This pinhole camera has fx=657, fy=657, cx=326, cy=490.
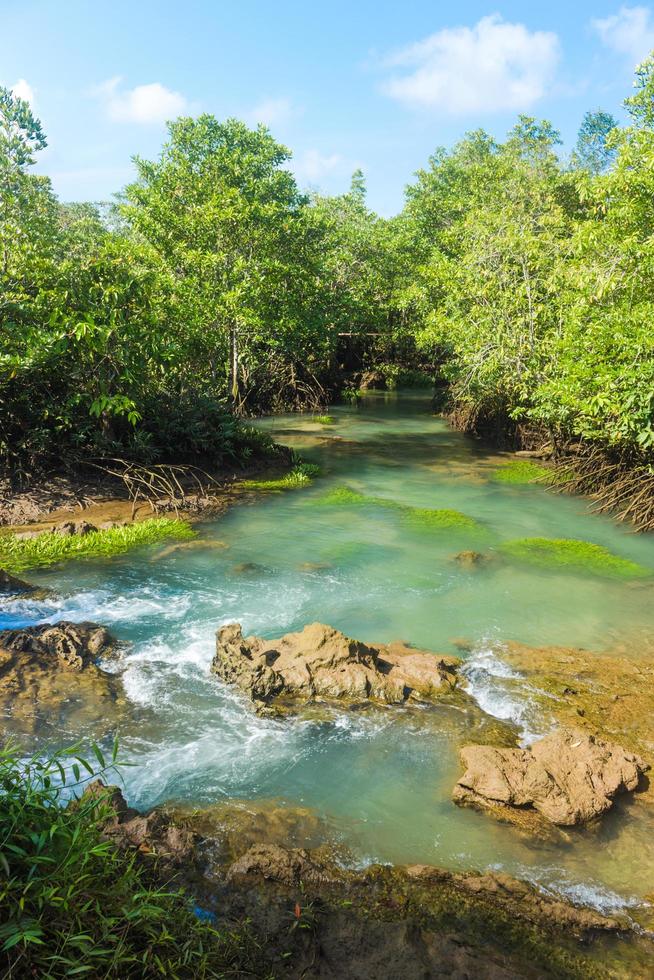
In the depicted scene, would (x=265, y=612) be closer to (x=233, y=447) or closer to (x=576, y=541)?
(x=576, y=541)

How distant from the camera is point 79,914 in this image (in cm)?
322

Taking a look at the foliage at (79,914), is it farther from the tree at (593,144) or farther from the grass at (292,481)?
the tree at (593,144)

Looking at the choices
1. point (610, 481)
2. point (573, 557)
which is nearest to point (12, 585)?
point (573, 557)

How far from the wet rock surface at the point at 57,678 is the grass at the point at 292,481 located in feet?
27.0

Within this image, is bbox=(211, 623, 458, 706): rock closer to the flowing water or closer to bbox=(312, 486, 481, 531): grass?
the flowing water

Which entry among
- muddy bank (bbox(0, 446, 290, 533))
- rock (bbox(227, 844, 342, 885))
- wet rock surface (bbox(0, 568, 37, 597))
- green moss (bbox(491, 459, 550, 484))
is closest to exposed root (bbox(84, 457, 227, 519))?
muddy bank (bbox(0, 446, 290, 533))

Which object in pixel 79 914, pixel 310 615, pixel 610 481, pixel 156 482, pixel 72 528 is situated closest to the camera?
pixel 79 914

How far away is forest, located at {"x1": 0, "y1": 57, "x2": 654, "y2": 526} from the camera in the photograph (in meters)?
12.0

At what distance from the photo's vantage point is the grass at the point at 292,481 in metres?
15.9

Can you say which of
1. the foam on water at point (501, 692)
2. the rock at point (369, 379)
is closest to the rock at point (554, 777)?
the foam on water at point (501, 692)

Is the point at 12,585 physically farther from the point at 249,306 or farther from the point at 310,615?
the point at 249,306

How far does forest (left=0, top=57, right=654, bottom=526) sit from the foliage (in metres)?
9.92

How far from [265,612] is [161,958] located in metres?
5.98

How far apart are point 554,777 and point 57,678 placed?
489 centimetres
